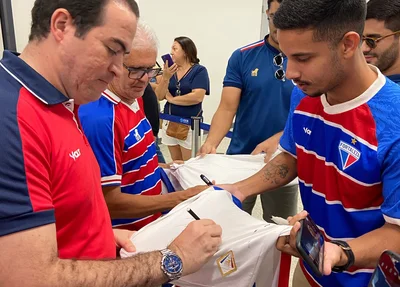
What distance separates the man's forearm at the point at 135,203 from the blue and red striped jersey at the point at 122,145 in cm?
5

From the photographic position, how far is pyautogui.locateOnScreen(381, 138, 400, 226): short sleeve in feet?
3.10

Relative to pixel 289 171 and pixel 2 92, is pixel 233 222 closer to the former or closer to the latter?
pixel 289 171

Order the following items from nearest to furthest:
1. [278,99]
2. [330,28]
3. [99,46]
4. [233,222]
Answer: [99,46] < [330,28] < [233,222] < [278,99]

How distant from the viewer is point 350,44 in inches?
41.0

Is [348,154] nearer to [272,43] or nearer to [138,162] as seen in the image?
[138,162]

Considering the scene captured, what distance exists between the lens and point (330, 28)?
3.36 ft

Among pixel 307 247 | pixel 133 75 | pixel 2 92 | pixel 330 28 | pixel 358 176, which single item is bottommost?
pixel 307 247

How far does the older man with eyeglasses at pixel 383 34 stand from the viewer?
1435 mm

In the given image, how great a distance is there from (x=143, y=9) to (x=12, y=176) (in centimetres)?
488

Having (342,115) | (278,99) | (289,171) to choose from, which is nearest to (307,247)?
(342,115)

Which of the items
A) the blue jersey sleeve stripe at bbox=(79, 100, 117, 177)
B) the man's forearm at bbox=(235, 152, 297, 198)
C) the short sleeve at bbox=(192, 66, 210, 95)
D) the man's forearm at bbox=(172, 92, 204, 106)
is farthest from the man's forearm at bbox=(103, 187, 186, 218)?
the short sleeve at bbox=(192, 66, 210, 95)

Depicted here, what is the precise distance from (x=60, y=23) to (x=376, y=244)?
3.28 feet

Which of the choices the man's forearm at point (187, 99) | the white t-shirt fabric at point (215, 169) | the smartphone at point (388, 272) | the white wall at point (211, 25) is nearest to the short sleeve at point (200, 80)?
the man's forearm at point (187, 99)

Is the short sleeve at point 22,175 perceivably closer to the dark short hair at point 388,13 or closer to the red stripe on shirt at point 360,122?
the red stripe on shirt at point 360,122
